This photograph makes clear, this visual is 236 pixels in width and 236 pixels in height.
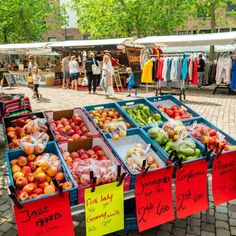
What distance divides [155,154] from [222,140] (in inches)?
34.1

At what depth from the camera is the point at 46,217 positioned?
7.73 ft

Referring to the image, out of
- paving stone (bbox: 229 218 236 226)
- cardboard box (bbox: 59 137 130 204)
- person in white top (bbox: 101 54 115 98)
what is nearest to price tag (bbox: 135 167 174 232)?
cardboard box (bbox: 59 137 130 204)

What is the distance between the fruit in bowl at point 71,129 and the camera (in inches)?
141

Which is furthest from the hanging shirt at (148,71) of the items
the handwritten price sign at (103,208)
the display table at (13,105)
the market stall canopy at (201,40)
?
the handwritten price sign at (103,208)

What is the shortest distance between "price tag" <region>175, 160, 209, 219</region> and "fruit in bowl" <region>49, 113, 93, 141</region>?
1240 mm

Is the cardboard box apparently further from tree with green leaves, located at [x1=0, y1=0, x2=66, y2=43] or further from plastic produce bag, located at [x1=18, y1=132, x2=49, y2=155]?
tree with green leaves, located at [x1=0, y1=0, x2=66, y2=43]

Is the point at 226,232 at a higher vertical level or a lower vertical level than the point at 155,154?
lower

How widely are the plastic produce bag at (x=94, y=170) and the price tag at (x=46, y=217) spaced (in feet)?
0.99

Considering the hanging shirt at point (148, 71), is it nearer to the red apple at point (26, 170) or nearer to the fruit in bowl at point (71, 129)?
the fruit in bowl at point (71, 129)

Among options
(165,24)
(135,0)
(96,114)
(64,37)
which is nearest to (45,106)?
(96,114)

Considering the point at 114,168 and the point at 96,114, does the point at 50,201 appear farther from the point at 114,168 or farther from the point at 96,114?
the point at 96,114

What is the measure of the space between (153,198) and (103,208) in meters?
0.53

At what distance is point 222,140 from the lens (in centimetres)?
344

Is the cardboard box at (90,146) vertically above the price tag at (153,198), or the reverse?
the cardboard box at (90,146)
